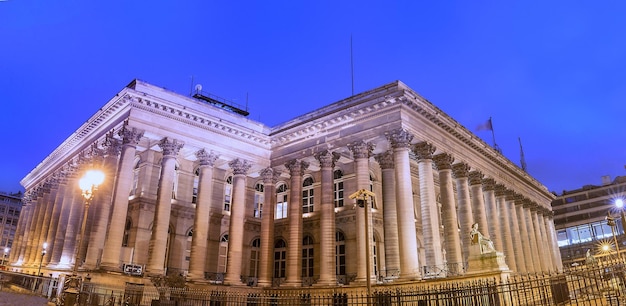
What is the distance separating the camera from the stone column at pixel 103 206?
24234mm

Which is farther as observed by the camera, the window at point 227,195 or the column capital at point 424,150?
the window at point 227,195

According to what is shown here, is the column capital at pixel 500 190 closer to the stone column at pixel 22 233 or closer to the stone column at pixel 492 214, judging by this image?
the stone column at pixel 492 214

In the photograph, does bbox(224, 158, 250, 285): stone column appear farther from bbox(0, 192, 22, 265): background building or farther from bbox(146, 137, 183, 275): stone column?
bbox(0, 192, 22, 265): background building

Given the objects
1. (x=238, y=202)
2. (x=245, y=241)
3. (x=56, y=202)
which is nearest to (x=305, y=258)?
(x=245, y=241)

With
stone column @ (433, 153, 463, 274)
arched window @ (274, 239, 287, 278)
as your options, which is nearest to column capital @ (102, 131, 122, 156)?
arched window @ (274, 239, 287, 278)

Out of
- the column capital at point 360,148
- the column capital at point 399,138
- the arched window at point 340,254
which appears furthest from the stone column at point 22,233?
the column capital at point 399,138

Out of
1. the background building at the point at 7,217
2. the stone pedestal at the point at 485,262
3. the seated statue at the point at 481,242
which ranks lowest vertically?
the stone pedestal at the point at 485,262

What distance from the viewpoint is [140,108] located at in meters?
25.9

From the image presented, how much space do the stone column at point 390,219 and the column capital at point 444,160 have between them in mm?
2891

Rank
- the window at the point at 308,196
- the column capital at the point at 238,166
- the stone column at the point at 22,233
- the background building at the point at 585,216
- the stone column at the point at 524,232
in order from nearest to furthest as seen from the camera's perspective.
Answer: the column capital at the point at 238,166
the window at the point at 308,196
the stone column at the point at 524,232
the stone column at the point at 22,233
the background building at the point at 585,216

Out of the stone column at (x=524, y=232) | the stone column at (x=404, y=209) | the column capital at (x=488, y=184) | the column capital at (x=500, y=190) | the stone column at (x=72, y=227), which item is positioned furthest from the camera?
the stone column at (x=524, y=232)

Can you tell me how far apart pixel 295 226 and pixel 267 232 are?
212 cm

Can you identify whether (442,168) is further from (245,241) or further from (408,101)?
(245,241)

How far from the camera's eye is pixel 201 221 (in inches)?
1059
